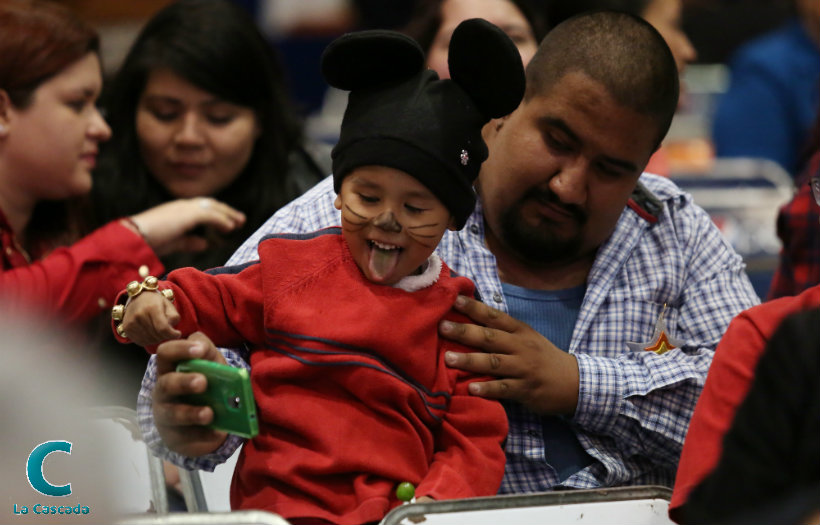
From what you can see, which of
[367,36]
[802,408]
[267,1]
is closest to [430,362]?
[367,36]

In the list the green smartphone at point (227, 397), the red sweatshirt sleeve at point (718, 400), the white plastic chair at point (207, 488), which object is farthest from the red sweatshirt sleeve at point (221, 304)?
the red sweatshirt sleeve at point (718, 400)

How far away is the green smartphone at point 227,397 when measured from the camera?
4.68 ft

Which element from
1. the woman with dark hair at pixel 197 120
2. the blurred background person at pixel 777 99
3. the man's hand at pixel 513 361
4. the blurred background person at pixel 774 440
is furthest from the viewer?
the blurred background person at pixel 777 99

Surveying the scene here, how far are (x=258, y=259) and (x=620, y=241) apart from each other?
0.74 metres

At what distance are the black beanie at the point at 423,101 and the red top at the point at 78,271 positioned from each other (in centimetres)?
93

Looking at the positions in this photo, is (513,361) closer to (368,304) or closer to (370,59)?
(368,304)

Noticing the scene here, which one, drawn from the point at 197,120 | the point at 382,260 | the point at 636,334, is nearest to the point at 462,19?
the point at 197,120

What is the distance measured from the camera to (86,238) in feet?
8.11

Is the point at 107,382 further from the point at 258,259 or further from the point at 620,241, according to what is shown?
the point at 620,241

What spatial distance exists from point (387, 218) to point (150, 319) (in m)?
0.37

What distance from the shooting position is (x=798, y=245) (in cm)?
261

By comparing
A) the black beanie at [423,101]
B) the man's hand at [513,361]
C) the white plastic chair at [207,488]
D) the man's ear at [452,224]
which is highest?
the black beanie at [423,101]

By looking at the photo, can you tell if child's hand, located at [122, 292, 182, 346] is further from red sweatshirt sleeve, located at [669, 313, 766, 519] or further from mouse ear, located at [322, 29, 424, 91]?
red sweatshirt sleeve, located at [669, 313, 766, 519]

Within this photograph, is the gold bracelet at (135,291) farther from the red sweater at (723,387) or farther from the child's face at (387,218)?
the red sweater at (723,387)
